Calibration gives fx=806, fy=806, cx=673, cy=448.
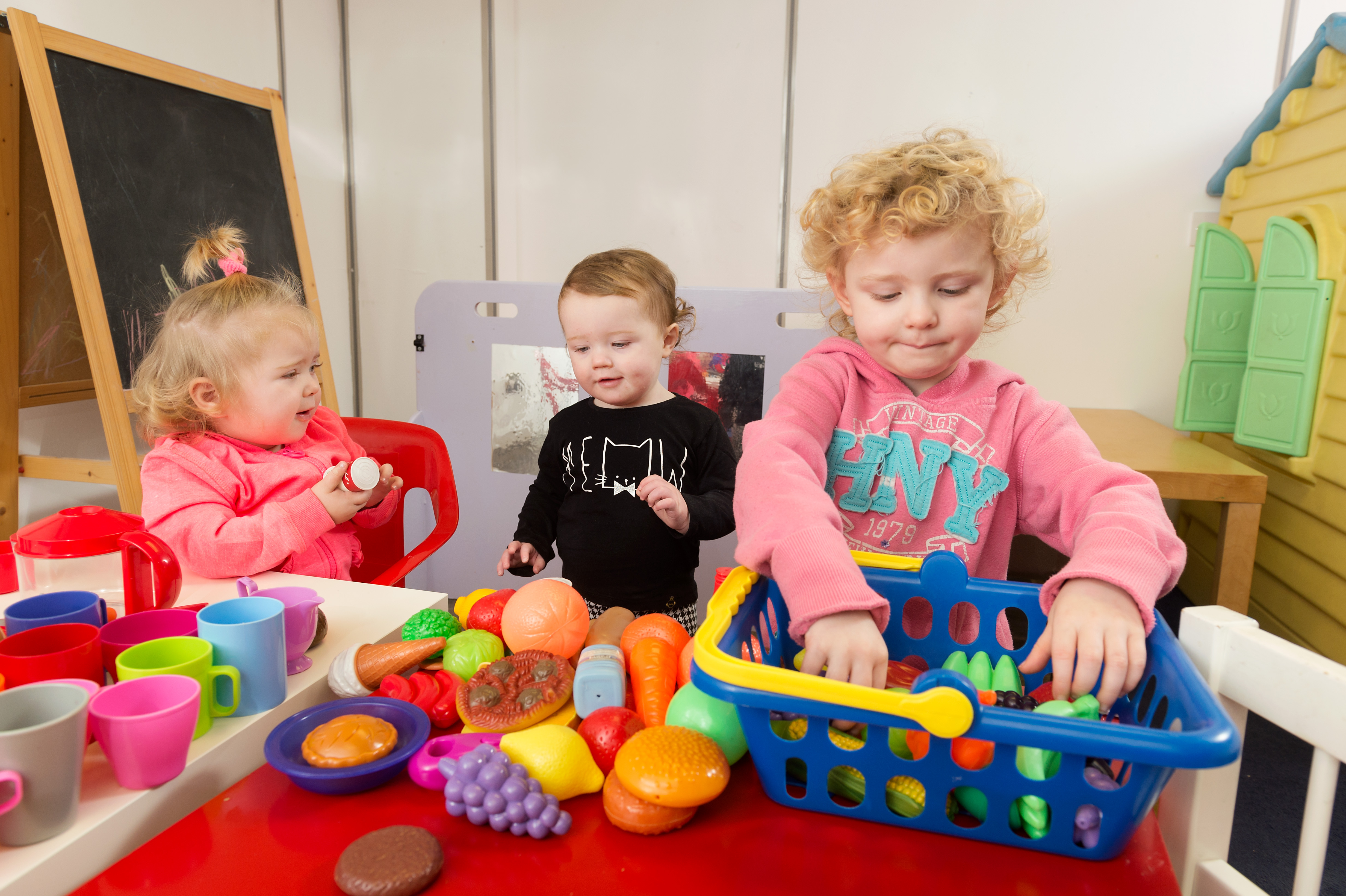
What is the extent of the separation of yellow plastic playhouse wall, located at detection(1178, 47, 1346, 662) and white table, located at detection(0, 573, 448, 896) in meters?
1.96

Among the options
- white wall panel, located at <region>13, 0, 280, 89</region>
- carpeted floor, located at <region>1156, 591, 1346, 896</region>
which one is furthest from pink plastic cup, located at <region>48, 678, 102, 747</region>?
white wall panel, located at <region>13, 0, 280, 89</region>

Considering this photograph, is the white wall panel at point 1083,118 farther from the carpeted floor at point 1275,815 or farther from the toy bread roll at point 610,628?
the toy bread roll at point 610,628

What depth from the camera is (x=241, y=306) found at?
1119mm

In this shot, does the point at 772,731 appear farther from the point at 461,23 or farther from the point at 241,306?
the point at 461,23

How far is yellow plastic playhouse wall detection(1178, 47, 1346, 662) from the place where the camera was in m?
1.76

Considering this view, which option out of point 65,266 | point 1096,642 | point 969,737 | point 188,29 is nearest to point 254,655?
point 969,737

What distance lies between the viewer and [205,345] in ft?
3.62

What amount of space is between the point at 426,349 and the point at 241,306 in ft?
3.08

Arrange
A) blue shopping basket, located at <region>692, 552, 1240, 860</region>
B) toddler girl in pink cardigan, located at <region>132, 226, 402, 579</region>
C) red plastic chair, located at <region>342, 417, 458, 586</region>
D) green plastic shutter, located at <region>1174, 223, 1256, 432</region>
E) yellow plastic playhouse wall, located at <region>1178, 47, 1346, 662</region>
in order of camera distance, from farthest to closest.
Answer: green plastic shutter, located at <region>1174, 223, 1256, 432</region>, yellow plastic playhouse wall, located at <region>1178, 47, 1346, 662</region>, red plastic chair, located at <region>342, 417, 458, 586</region>, toddler girl in pink cardigan, located at <region>132, 226, 402, 579</region>, blue shopping basket, located at <region>692, 552, 1240, 860</region>

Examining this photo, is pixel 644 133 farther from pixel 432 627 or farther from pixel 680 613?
pixel 432 627

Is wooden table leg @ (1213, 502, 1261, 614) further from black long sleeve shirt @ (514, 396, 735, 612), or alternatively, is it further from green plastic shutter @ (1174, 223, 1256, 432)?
black long sleeve shirt @ (514, 396, 735, 612)

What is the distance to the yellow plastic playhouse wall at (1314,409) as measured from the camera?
5.78ft

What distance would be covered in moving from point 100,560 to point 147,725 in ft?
1.53

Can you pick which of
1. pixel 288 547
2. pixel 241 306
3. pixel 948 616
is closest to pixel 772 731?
pixel 948 616
